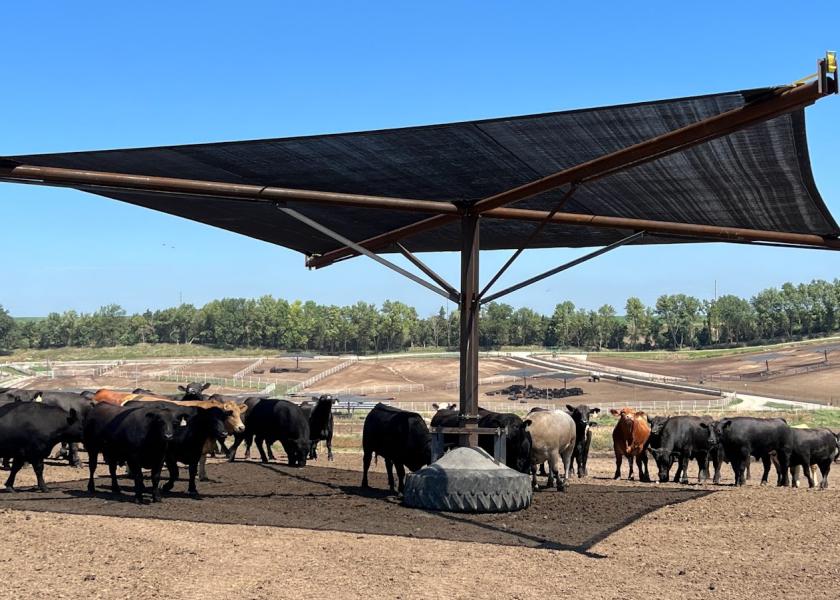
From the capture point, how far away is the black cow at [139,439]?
48.4 feet

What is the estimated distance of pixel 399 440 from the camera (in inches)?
666

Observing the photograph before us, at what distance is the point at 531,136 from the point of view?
40.4 feet

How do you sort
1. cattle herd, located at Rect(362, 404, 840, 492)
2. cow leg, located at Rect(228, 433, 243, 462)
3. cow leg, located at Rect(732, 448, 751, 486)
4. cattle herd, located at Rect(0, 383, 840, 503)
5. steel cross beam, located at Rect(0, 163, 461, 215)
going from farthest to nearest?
cow leg, located at Rect(228, 433, 243, 462) < cow leg, located at Rect(732, 448, 751, 486) < cattle herd, located at Rect(362, 404, 840, 492) < cattle herd, located at Rect(0, 383, 840, 503) < steel cross beam, located at Rect(0, 163, 461, 215)

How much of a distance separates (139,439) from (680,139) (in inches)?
386

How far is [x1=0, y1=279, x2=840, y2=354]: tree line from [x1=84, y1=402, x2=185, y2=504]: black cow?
499ft

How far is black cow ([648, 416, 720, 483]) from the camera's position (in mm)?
21875

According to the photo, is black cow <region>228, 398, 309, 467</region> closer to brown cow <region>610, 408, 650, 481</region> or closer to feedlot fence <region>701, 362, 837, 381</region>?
brown cow <region>610, 408, 650, 481</region>

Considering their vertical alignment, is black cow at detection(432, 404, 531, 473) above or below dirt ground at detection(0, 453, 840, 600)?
above

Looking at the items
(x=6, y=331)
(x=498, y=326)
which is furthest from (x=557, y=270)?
(x=6, y=331)

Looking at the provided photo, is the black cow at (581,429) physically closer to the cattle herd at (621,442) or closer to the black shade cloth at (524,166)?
the cattle herd at (621,442)

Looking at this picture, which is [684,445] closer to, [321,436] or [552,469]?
[552,469]

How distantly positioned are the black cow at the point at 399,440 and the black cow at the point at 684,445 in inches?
302

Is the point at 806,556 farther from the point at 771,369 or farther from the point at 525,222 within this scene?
the point at 771,369

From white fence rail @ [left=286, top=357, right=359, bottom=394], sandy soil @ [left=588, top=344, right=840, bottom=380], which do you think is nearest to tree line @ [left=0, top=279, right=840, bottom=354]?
sandy soil @ [left=588, top=344, right=840, bottom=380]
